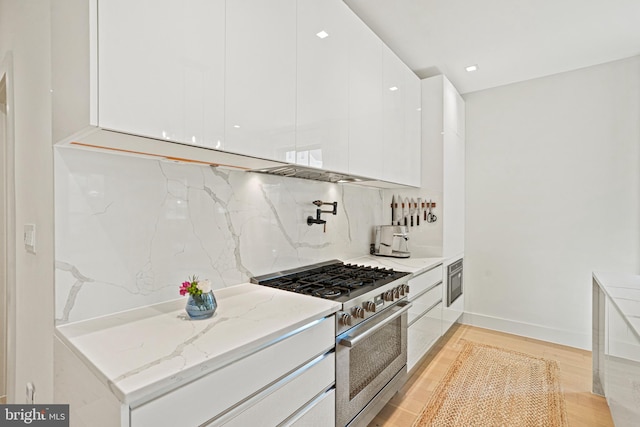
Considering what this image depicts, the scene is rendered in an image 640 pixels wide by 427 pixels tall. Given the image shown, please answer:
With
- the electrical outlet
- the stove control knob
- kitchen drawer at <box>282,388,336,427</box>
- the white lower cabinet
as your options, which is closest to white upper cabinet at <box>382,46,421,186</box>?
the white lower cabinet

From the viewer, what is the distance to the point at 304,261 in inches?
91.9

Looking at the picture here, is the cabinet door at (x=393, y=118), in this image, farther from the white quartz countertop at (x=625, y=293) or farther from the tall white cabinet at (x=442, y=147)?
the white quartz countertop at (x=625, y=293)

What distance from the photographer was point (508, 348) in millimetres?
3121

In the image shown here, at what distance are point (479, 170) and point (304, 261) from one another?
2.48 metres

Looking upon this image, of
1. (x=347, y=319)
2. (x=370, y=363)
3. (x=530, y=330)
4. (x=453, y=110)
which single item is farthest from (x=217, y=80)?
(x=530, y=330)

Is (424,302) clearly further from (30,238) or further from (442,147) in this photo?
(30,238)

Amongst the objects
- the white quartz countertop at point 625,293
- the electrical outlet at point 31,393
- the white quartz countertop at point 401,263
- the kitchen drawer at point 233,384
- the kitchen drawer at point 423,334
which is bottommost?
the kitchen drawer at point 423,334

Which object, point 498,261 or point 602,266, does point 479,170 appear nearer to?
point 498,261

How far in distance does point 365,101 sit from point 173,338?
6.06ft

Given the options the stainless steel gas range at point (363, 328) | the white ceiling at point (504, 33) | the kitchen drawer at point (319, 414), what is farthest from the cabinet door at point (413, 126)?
the kitchen drawer at point (319, 414)

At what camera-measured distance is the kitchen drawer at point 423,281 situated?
2343mm

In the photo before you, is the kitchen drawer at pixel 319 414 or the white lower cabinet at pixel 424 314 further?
the white lower cabinet at pixel 424 314

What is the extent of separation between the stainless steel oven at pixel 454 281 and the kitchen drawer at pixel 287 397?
6.52ft

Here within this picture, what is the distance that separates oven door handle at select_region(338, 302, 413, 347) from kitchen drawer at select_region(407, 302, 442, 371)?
0.90ft
